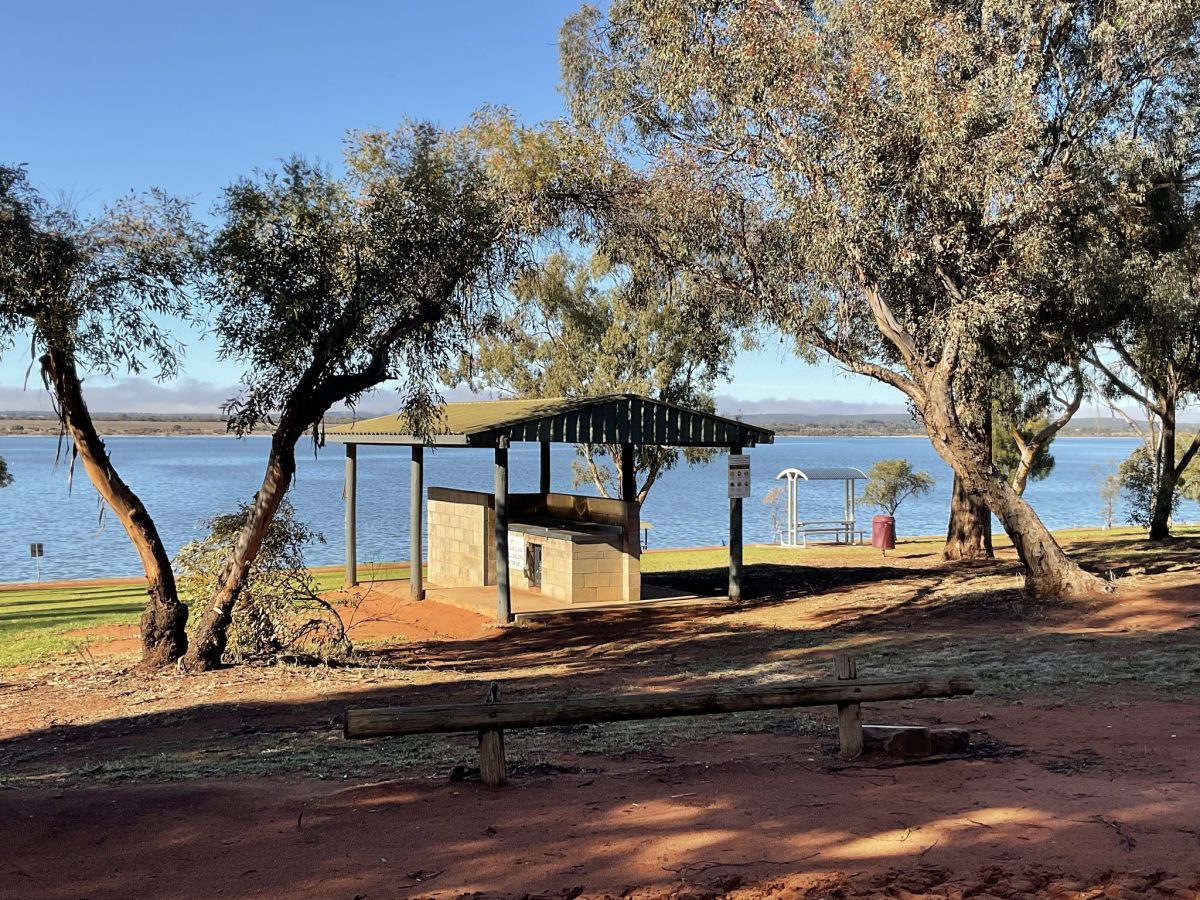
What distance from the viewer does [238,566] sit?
1151cm

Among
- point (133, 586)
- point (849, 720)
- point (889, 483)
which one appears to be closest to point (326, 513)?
point (889, 483)

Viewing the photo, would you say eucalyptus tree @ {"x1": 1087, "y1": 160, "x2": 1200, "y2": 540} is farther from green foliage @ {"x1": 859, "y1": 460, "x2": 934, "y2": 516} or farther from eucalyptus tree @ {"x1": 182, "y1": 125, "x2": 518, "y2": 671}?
green foliage @ {"x1": 859, "y1": 460, "x2": 934, "y2": 516}

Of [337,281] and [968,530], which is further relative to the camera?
[968,530]

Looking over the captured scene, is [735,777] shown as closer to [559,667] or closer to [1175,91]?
[559,667]

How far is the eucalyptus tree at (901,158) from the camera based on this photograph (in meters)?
15.4

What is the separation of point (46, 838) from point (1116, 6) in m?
17.9

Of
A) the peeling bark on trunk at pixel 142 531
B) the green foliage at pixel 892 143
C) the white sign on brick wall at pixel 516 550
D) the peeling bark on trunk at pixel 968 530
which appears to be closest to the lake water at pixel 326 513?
the peeling bark on trunk at pixel 142 531

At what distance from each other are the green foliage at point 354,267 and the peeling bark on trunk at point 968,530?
14.0m

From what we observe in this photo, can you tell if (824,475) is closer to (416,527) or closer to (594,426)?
(416,527)

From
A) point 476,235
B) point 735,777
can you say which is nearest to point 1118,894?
point 735,777

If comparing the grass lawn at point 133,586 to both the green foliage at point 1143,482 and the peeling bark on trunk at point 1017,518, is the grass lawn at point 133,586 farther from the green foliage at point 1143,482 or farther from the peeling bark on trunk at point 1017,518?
the peeling bark on trunk at point 1017,518

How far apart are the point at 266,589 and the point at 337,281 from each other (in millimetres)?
3489

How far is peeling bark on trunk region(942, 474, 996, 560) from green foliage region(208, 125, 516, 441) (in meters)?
14.0

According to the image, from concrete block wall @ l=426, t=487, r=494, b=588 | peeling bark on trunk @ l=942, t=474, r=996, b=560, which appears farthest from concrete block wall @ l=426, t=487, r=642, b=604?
peeling bark on trunk @ l=942, t=474, r=996, b=560
